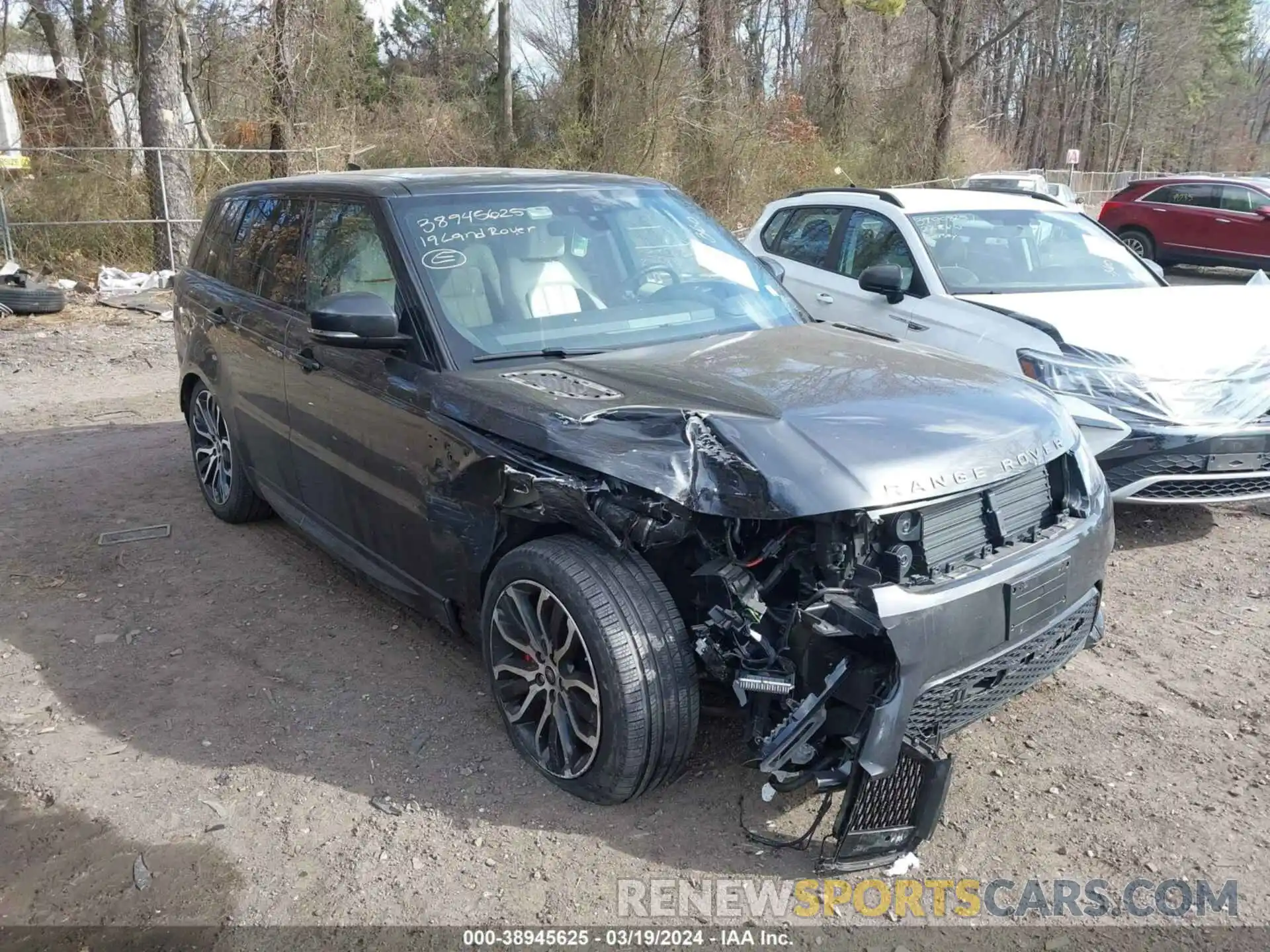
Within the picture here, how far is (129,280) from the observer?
543 inches

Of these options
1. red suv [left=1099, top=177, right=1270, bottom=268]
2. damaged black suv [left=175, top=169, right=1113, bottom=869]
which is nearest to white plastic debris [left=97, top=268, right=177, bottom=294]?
damaged black suv [left=175, top=169, right=1113, bottom=869]

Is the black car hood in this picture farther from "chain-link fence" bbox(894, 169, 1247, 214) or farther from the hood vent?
"chain-link fence" bbox(894, 169, 1247, 214)

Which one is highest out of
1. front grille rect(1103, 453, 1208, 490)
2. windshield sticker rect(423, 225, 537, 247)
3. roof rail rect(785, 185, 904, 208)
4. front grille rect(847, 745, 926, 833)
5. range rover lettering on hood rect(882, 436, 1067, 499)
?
roof rail rect(785, 185, 904, 208)

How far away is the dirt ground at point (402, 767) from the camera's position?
9.48ft

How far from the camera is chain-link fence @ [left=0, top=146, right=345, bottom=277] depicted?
14.0m

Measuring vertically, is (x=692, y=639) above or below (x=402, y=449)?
below

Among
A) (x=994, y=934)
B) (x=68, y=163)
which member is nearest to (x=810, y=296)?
(x=994, y=934)

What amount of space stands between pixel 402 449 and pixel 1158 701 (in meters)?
2.99

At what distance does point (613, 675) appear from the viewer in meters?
2.87

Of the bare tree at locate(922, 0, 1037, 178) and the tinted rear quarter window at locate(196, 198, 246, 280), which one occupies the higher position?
the bare tree at locate(922, 0, 1037, 178)

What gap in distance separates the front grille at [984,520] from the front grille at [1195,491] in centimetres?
227

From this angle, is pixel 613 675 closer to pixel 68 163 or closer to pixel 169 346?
pixel 169 346

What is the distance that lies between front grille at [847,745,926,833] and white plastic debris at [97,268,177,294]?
13392 mm

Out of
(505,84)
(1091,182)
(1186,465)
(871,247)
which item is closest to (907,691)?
(1186,465)
